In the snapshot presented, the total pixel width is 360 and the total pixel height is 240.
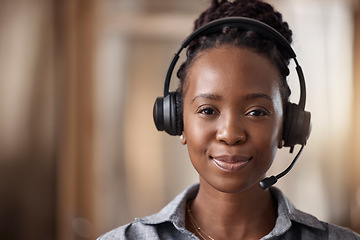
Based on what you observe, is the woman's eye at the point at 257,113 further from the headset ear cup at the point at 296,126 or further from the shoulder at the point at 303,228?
the shoulder at the point at 303,228

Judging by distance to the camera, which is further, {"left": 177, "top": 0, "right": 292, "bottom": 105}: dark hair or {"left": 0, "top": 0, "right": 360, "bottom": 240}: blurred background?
{"left": 0, "top": 0, "right": 360, "bottom": 240}: blurred background

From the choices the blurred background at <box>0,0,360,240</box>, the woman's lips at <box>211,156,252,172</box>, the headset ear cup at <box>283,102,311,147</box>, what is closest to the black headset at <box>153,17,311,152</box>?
the headset ear cup at <box>283,102,311,147</box>

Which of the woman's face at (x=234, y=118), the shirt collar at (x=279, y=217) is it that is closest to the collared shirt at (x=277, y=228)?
the shirt collar at (x=279, y=217)

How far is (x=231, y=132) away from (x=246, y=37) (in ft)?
0.68

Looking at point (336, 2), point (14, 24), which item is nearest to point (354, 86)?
point (336, 2)

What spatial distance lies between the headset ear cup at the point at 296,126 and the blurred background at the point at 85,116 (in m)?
1.59

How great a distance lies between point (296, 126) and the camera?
1159mm

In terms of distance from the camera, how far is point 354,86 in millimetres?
3326

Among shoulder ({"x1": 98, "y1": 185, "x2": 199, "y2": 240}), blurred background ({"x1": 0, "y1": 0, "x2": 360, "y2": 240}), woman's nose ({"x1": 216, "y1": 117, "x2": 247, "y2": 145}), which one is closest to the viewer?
woman's nose ({"x1": 216, "y1": 117, "x2": 247, "y2": 145})

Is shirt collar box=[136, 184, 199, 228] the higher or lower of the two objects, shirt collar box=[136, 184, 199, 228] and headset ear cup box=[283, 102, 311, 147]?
the lower

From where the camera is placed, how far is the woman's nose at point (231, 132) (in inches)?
42.7

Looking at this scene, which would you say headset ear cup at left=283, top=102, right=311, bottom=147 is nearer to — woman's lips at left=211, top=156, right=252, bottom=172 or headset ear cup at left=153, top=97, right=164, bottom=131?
woman's lips at left=211, top=156, right=252, bottom=172

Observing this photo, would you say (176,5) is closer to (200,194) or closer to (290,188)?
(290,188)

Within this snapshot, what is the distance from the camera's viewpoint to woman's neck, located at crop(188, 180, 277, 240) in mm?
1206
